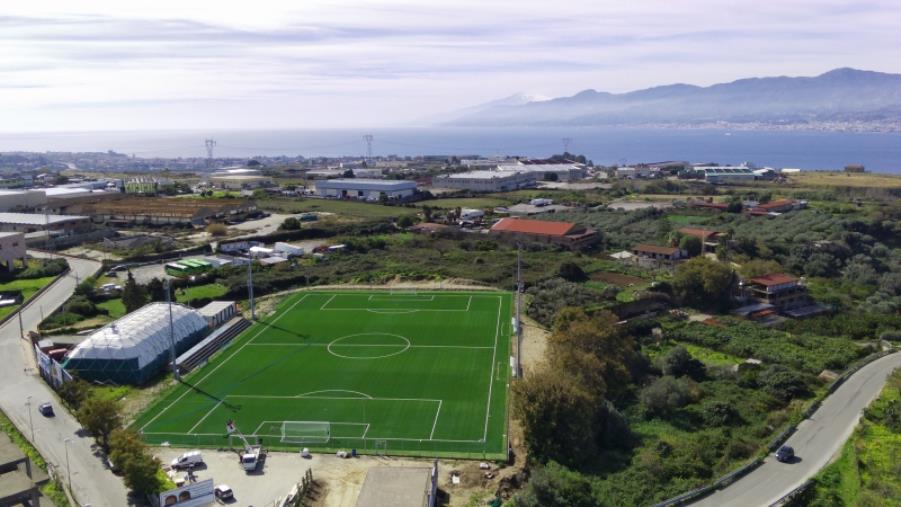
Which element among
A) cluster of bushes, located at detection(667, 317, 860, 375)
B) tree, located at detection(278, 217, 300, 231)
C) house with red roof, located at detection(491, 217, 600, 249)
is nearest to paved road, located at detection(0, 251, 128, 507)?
cluster of bushes, located at detection(667, 317, 860, 375)

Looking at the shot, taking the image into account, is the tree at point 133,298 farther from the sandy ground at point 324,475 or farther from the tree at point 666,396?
the tree at point 666,396

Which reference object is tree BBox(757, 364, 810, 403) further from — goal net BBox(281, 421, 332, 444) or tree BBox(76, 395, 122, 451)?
tree BBox(76, 395, 122, 451)

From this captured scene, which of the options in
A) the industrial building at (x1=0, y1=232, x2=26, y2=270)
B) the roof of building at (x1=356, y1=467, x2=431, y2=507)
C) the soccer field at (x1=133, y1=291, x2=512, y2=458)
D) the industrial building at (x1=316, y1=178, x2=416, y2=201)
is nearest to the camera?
the roof of building at (x1=356, y1=467, x2=431, y2=507)

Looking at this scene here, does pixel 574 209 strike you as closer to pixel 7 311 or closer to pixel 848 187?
pixel 848 187

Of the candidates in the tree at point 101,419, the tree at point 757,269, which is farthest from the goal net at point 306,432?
the tree at point 757,269

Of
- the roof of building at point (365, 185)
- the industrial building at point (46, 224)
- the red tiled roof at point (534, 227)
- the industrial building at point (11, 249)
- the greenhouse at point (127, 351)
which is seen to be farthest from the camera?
the roof of building at point (365, 185)

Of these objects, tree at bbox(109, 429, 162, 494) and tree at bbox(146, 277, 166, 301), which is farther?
tree at bbox(146, 277, 166, 301)

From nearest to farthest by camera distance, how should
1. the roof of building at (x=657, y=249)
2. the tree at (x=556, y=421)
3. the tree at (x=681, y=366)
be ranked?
the tree at (x=556, y=421), the tree at (x=681, y=366), the roof of building at (x=657, y=249)
